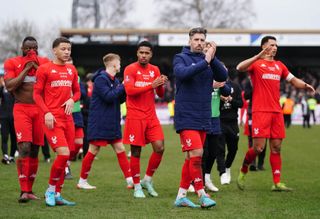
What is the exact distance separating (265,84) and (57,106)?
3489mm

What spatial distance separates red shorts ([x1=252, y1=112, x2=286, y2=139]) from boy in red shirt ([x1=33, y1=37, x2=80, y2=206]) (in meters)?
3.12

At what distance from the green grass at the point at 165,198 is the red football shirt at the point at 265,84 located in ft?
4.50

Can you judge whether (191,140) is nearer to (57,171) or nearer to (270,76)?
(57,171)

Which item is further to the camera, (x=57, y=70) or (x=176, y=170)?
(x=176, y=170)

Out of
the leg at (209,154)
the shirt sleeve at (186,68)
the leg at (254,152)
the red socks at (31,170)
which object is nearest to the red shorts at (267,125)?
the leg at (254,152)

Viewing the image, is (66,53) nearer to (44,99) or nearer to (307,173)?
(44,99)

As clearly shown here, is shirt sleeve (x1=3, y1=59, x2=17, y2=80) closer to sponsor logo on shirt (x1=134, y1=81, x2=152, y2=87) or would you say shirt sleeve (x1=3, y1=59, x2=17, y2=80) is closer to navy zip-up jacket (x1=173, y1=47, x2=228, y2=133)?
sponsor logo on shirt (x1=134, y1=81, x2=152, y2=87)

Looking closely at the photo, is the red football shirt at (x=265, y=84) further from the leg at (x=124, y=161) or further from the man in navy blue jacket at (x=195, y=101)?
the leg at (x=124, y=161)

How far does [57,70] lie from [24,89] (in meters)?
0.78

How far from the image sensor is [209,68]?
9539mm

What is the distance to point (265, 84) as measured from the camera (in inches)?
456

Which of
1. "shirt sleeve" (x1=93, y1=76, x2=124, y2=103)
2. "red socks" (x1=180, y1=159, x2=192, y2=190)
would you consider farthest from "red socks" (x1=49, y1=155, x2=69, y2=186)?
"shirt sleeve" (x1=93, y1=76, x2=124, y2=103)

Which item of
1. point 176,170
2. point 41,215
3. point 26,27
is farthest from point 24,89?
point 26,27

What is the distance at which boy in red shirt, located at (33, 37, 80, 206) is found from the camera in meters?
9.93
